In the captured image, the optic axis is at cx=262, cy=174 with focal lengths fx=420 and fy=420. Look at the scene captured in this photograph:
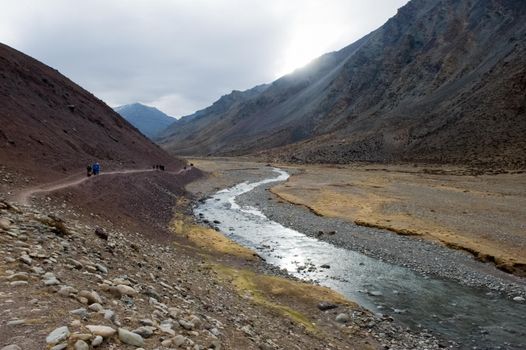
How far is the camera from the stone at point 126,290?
12.4 metres

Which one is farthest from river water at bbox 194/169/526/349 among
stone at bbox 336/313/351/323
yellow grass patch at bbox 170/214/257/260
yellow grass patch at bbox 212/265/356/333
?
stone at bbox 336/313/351/323

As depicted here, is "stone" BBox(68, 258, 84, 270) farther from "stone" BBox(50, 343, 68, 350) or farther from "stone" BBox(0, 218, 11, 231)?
"stone" BBox(50, 343, 68, 350)

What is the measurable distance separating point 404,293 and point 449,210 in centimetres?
2923

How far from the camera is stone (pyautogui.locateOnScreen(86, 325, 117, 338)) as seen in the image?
340 inches

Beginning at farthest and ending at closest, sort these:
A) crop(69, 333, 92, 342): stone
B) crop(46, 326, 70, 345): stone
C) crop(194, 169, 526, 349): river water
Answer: crop(194, 169, 526, 349): river water → crop(69, 333, 92, 342): stone → crop(46, 326, 70, 345): stone

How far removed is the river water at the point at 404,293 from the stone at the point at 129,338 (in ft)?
50.5

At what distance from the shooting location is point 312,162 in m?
176

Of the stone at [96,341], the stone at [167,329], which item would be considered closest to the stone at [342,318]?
the stone at [167,329]

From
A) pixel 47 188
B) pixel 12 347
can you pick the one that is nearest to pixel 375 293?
pixel 12 347

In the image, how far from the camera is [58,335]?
26.8 feet

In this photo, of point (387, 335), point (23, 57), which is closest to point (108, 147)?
point (23, 57)

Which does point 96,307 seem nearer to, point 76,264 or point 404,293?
point 76,264

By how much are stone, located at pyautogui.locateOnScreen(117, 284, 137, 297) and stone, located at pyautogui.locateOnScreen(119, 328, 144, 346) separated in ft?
11.2

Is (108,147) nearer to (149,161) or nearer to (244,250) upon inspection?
(149,161)
